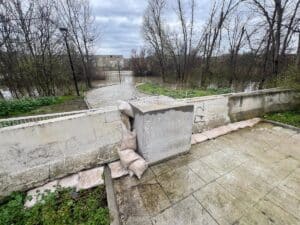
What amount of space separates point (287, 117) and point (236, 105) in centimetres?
166

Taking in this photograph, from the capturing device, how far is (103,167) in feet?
7.28

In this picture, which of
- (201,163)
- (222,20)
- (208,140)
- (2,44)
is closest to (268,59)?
(222,20)

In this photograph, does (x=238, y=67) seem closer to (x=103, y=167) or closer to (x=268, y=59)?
(x=268, y=59)

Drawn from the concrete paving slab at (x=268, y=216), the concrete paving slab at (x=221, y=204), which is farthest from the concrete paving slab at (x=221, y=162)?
the concrete paving slab at (x=268, y=216)

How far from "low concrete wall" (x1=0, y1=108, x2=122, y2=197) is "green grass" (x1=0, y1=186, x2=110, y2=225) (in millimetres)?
253

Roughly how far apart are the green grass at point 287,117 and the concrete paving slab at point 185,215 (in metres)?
3.52

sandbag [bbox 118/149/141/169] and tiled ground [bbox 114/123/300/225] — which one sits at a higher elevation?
sandbag [bbox 118/149/141/169]

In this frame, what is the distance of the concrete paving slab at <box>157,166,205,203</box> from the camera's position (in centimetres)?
168

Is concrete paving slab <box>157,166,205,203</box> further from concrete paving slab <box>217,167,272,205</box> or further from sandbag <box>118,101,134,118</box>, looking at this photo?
sandbag <box>118,101,134,118</box>

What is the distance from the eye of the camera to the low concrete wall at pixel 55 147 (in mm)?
1720

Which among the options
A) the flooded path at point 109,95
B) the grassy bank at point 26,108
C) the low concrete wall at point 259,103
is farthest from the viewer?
the flooded path at point 109,95

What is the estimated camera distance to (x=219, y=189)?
1.73 m

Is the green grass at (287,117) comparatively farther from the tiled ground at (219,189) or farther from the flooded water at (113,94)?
the flooded water at (113,94)

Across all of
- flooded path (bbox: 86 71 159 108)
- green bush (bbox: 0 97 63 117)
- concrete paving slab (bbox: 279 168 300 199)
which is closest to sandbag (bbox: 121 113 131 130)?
concrete paving slab (bbox: 279 168 300 199)
